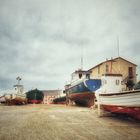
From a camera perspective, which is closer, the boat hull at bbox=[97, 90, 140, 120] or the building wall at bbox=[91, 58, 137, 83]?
the boat hull at bbox=[97, 90, 140, 120]

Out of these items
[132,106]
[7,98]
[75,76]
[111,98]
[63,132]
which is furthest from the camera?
[7,98]

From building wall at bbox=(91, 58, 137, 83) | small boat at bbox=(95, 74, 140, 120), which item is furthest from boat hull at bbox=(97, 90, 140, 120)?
building wall at bbox=(91, 58, 137, 83)

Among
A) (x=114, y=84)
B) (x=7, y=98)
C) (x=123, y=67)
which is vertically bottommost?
(x=7, y=98)

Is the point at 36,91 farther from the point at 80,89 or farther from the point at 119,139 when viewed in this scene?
the point at 119,139

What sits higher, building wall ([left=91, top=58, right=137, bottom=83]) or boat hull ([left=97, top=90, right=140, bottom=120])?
building wall ([left=91, top=58, right=137, bottom=83])

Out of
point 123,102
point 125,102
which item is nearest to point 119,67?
point 123,102

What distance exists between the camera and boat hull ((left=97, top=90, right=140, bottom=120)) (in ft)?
27.9

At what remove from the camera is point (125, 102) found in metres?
9.27

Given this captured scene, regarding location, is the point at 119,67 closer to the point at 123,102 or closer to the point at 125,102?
the point at 123,102

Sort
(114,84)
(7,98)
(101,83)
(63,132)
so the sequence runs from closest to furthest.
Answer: (63,132) < (114,84) < (101,83) < (7,98)

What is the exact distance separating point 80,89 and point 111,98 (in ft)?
40.6

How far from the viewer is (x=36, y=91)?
4794 centimetres

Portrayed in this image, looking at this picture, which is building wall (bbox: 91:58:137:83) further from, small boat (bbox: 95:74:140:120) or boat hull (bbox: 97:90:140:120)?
boat hull (bbox: 97:90:140:120)

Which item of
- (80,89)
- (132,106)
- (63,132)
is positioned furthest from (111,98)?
(80,89)
